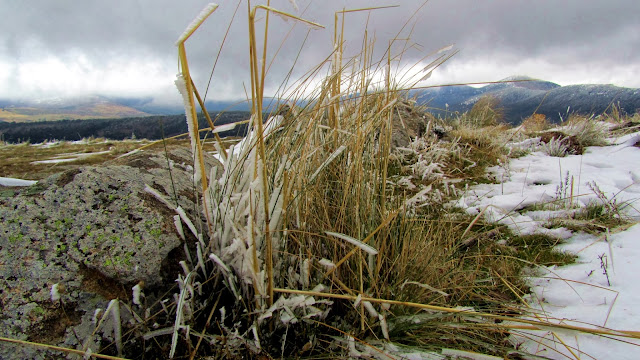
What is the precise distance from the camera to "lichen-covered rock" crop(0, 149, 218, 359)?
0.99 meters

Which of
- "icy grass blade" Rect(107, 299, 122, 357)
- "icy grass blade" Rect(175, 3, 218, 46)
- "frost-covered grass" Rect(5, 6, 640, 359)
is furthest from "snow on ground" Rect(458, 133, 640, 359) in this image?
"icy grass blade" Rect(107, 299, 122, 357)

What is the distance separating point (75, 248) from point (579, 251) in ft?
8.92

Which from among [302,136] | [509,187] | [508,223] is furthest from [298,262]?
[509,187]

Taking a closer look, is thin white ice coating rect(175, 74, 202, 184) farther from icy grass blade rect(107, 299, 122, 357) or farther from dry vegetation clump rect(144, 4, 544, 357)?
icy grass blade rect(107, 299, 122, 357)

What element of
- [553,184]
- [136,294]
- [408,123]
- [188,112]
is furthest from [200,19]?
[408,123]

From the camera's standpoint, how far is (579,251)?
6.56 ft

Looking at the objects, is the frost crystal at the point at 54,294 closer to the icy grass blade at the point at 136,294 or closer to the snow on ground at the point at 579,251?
the icy grass blade at the point at 136,294

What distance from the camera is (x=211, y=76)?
1.22 meters

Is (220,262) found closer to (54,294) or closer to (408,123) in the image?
(54,294)

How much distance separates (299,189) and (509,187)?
286cm

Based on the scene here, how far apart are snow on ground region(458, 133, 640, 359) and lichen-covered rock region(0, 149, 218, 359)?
1.43m


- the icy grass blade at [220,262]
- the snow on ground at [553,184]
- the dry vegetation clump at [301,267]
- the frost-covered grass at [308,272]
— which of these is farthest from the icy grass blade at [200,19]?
the snow on ground at [553,184]

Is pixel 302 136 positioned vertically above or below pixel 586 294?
above

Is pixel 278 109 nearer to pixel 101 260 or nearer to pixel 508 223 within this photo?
pixel 101 260
